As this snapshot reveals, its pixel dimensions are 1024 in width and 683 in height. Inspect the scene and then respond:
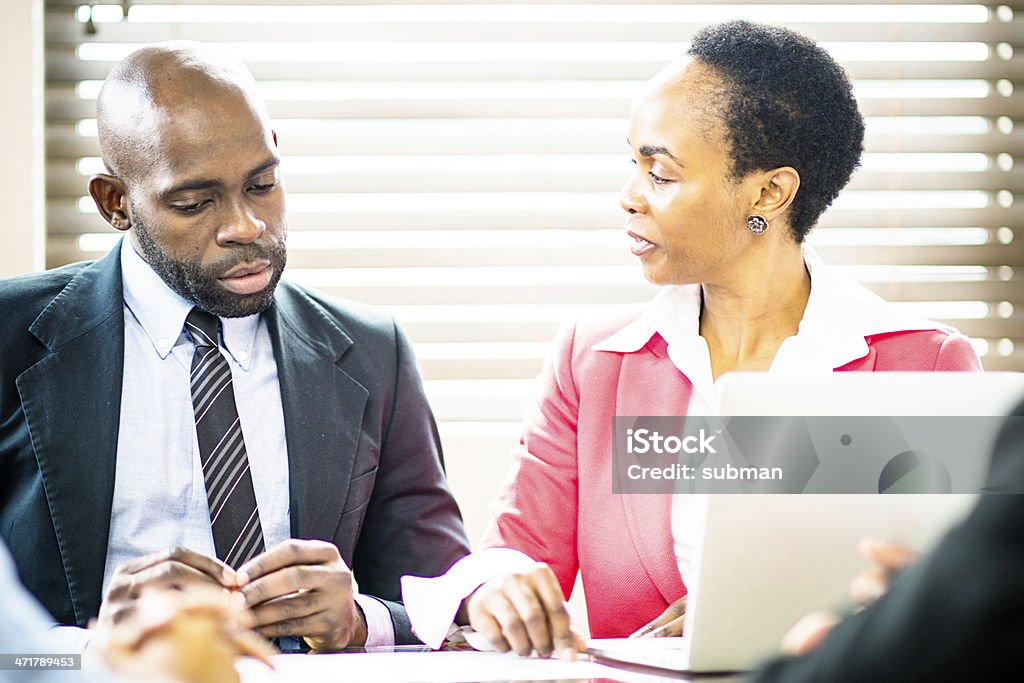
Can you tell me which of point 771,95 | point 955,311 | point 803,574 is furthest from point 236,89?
point 955,311

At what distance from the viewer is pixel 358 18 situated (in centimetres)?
216

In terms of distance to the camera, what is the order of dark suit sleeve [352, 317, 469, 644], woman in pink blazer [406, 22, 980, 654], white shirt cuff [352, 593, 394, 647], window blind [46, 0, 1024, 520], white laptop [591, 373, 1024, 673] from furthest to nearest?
window blind [46, 0, 1024, 520], dark suit sleeve [352, 317, 469, 644], woman in pink blazer [406, 22, 980, 654], white shirt cuff [352, 593, 394, 647], white laptop [591, 373, 1024, 673]

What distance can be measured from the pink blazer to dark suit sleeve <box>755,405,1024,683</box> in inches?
37.5

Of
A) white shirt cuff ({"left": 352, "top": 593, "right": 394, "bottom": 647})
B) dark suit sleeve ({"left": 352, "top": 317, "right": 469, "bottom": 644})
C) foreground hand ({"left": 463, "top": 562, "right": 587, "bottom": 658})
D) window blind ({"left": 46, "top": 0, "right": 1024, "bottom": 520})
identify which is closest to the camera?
foreground hand ({"left": 463, "top": 562, "right": 587, "bottom": 658})

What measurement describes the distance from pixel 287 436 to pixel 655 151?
2.23 feet

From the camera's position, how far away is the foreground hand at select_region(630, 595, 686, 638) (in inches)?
52.6

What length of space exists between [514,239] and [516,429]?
376 millimetres

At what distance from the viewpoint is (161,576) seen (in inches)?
46.1

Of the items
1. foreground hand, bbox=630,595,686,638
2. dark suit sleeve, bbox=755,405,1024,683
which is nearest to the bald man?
foreground hand, bbox=630,595,686,638

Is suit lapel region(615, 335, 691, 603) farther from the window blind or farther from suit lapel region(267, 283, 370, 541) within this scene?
the window blind

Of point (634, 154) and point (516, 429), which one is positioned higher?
point (634, 154)

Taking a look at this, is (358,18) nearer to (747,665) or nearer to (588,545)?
(588,545)

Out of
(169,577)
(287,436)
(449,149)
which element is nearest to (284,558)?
(169,577)

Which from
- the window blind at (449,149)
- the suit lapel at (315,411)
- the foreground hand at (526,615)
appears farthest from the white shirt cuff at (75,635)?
the window blind at (449,149)
